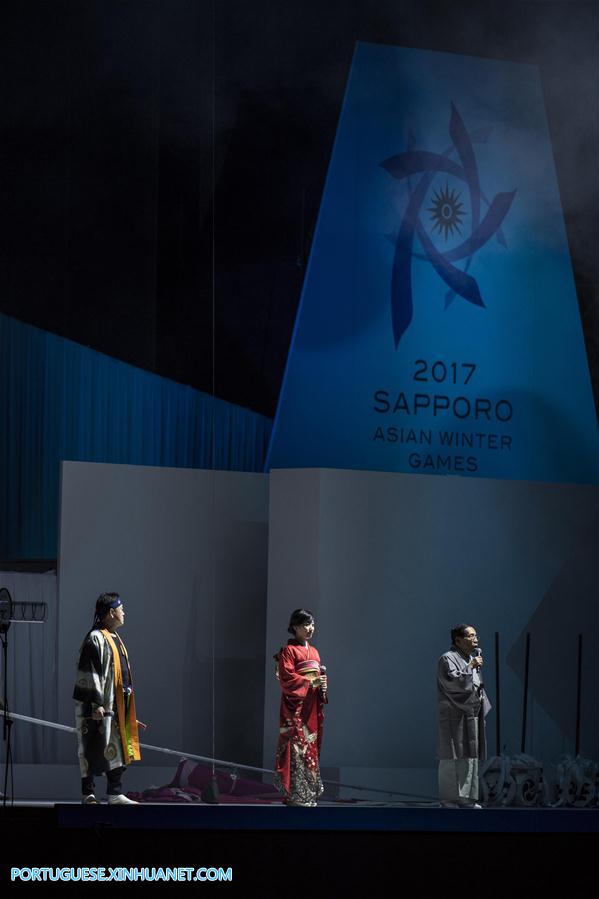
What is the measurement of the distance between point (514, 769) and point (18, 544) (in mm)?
3270

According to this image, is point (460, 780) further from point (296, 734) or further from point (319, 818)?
point (319, 818)

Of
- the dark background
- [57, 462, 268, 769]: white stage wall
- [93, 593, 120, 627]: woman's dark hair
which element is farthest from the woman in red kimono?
the dark background

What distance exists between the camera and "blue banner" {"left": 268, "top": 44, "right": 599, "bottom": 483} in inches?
428

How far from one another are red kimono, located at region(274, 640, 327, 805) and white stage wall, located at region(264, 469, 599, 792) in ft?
4.73

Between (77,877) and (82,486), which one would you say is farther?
(82,486)

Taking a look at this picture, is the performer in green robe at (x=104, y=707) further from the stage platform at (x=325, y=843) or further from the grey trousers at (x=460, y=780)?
the grey trousers at (x=460, y=780)

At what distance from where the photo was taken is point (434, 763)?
1023 cm

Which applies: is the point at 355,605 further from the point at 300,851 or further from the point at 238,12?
the point at 238,12

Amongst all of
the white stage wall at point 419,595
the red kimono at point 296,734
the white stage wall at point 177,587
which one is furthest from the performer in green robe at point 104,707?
the white stage wall at point 419,595

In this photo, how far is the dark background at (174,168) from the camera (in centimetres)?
1049

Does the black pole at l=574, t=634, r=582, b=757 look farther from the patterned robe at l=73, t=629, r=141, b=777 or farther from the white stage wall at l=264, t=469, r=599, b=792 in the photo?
the patterned robe at l=73, t=629, r=141, b=777

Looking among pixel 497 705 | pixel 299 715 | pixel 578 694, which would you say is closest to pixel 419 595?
pixel 497 705

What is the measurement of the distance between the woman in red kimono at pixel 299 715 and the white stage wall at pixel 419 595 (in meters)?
1.44

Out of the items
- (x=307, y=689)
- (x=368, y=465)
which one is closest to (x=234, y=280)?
(x=368, y=465)
